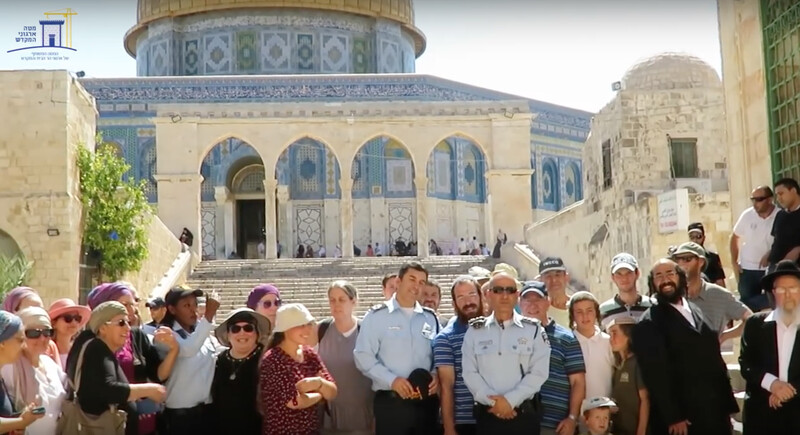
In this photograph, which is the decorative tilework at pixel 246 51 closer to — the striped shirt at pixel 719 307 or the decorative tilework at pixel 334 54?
the decorative tilework at pixel 334 54

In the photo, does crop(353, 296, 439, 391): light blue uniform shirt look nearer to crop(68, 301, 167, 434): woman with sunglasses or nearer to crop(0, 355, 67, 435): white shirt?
crop(68, 301, 167, 434): woman with sunglasses

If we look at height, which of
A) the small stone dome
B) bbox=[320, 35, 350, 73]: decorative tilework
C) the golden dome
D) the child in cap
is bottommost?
the child in cap

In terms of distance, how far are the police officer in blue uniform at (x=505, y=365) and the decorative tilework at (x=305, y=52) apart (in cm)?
2379

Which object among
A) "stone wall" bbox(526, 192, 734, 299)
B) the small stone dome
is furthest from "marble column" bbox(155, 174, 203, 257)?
the small stone dome

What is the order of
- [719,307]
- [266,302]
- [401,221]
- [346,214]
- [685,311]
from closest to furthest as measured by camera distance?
1. [685,311]
2. [266,302]
3. [719,307]
4. [346,214]
5. [401,221]

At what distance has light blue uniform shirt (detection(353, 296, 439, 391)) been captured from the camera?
519 centimetres

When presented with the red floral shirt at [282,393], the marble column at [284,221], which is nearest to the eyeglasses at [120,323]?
the red floral shirt at [282,393]

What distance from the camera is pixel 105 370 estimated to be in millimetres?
4770

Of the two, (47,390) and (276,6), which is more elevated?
(276,6)

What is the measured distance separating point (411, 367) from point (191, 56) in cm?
2527

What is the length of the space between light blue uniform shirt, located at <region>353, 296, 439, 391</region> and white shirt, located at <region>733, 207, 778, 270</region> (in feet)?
8.80

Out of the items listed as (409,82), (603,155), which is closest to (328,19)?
(409,82)

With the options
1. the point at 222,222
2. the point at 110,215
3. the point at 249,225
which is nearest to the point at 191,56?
the point at 249,225

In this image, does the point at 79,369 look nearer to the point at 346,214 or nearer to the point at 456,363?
the point at 456,363
